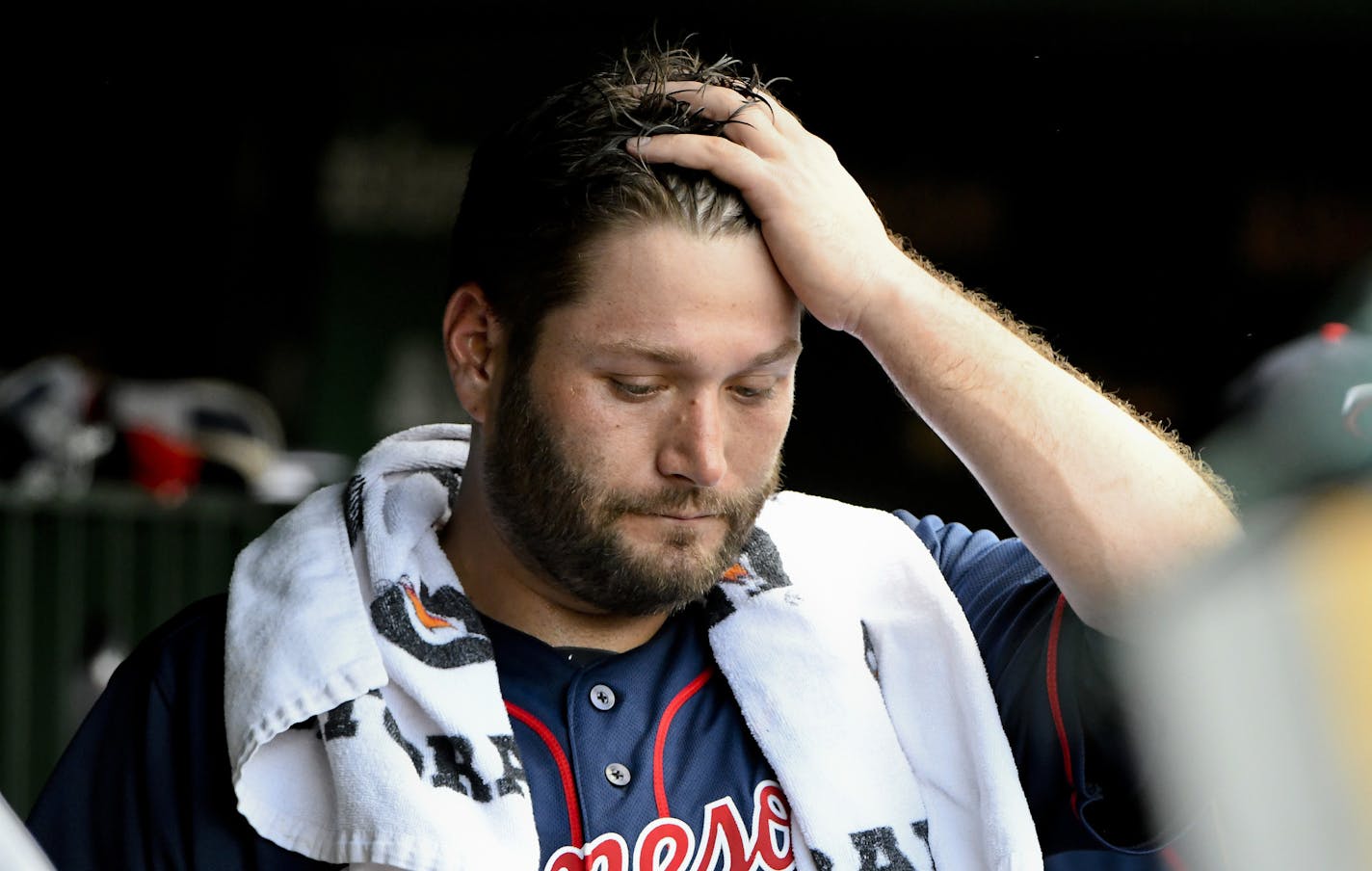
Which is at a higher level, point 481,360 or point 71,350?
point 71,350

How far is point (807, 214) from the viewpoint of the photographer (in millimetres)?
1695

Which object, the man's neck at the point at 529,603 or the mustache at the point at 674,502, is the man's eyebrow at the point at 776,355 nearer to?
the mustache at the point at 674,502

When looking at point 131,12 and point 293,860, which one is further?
point 131,12

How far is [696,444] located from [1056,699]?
44cm

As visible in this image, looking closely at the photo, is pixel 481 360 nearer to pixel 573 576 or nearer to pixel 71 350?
pixel 573 576

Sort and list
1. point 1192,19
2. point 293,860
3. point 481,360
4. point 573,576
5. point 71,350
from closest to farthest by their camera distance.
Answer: point 293,860, point 573,576, point 481,360, point 1192,19, point 71,350

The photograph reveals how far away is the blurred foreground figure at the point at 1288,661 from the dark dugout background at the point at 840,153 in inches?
208

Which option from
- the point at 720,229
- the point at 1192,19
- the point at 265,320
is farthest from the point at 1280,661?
the point at 265,320

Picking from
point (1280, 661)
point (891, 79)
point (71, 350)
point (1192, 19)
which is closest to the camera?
point (1280, 661)

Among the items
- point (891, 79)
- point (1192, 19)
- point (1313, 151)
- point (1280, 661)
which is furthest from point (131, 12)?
point (1280, 661)

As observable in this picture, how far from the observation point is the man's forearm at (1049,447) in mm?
1583

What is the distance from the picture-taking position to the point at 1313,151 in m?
6.02

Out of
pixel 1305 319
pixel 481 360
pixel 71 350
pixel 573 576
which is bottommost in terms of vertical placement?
pixel 573 576

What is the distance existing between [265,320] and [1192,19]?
145 inches
